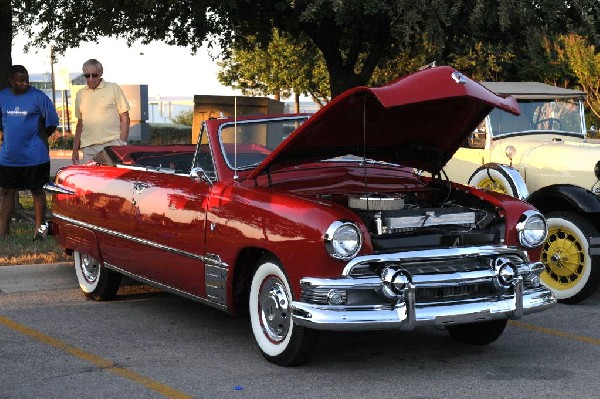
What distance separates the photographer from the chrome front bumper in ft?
17.3

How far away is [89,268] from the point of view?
8016 mm

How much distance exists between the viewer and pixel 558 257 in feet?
26.9

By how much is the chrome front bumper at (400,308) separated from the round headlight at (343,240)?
0.09 meters

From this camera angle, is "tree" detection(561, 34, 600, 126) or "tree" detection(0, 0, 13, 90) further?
"tree" detection(561, 34, 600, 126)

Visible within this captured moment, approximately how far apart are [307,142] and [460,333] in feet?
5.31

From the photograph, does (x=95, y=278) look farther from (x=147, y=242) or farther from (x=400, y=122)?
(x=400, y=122)

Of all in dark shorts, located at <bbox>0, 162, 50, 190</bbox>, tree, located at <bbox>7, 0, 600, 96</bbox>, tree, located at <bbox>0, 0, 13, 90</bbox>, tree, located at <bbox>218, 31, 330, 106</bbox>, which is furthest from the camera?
tree, located at <bbox>218, 31, 330, 106</bbox>

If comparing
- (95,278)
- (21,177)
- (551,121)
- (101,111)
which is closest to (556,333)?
(95,278)

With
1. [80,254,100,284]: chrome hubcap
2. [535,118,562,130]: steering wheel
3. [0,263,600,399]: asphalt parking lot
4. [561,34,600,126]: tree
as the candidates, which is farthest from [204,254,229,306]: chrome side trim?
[561,34,600,126]: tree

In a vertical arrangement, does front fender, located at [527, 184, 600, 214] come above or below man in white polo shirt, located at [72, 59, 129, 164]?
below

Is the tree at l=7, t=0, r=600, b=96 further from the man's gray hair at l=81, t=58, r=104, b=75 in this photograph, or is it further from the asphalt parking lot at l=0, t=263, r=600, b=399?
the asphalt parking lot at l=0, t=263, r=600, b=399

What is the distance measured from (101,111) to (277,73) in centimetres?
3409

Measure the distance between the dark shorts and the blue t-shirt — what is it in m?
0.05

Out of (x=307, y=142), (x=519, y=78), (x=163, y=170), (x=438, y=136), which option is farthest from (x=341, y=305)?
(x=519, y=78)
